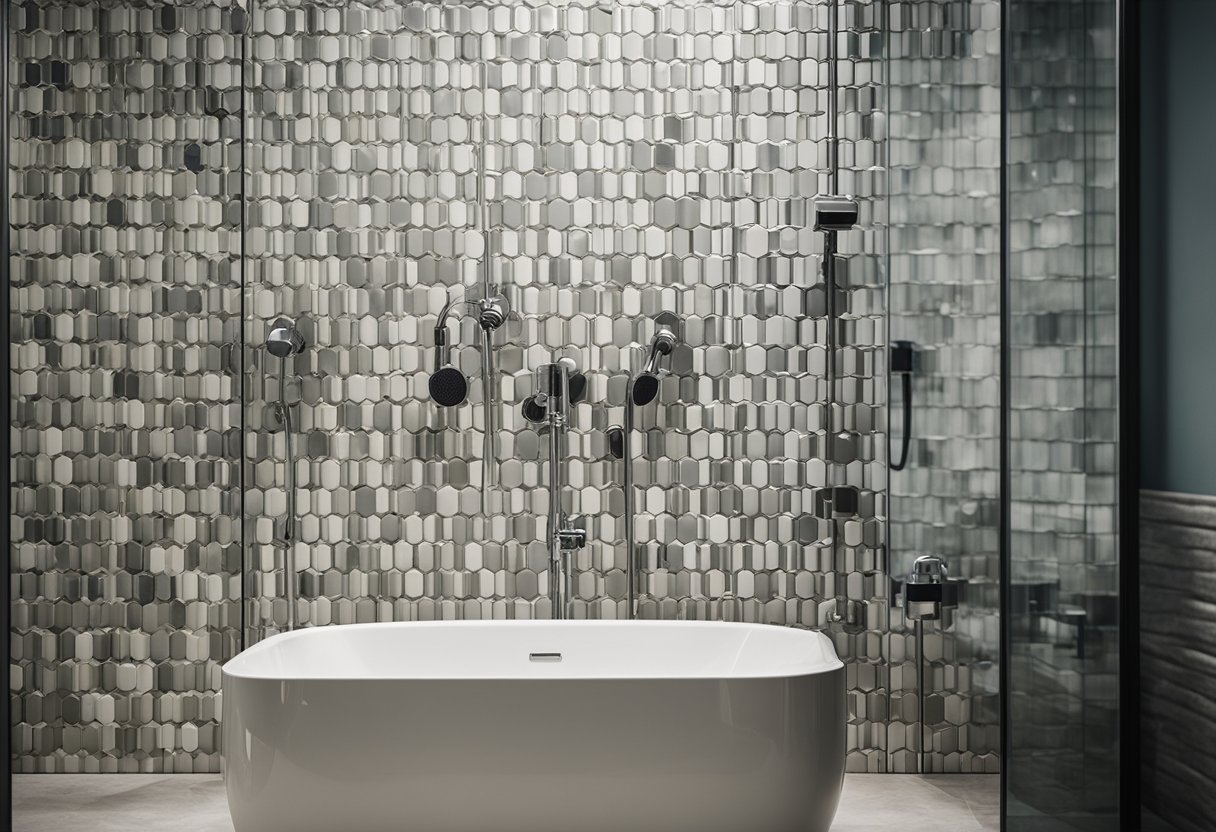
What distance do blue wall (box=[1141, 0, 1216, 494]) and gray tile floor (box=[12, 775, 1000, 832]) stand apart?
1391mm

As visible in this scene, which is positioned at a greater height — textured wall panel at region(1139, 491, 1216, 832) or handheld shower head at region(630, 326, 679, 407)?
handheld shower head at region(630, 326, 679, 407)

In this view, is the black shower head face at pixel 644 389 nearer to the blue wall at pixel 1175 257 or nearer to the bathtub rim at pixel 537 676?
the bathtub rim at pixel 537 676

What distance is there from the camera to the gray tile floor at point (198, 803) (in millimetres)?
2654

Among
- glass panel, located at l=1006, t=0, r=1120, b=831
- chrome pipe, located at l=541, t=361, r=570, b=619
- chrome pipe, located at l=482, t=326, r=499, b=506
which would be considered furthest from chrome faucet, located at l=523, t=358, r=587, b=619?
glass panel, located at l=1006, t=0, r=1120, b=831

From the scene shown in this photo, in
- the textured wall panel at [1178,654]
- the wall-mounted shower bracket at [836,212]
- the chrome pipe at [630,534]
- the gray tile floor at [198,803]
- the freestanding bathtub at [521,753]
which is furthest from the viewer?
the chrome pipe at [630,534]

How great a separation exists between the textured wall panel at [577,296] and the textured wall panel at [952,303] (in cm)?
34

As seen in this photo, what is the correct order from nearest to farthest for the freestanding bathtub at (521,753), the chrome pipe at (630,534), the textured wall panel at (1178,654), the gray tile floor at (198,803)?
the textured wall panel at (1178,654) < the freestanding bathtub at (521,753) < the gray tile floor at (198,803) < the chrome pipe at (630,534)

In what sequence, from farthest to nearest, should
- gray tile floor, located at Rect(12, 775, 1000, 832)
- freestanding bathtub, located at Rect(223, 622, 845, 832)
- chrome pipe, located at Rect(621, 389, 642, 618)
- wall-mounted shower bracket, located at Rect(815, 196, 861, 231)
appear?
chrome pipe, located at Rect(621, 389, 642, 618) < wall-mounted shower bracket, located at Rect(815, 196, 861, 231) < gray tile floor, located at Rect(12, 775, 1000, 832) < freestanding bathtub, located at Rect(223, 622, 845, 832)

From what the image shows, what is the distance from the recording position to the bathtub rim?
2.23 meters

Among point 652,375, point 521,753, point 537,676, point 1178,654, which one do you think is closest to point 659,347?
point 652,375

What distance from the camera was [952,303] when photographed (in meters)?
2.49

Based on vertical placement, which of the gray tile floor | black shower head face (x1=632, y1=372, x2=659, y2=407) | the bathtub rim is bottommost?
the gray tile floor

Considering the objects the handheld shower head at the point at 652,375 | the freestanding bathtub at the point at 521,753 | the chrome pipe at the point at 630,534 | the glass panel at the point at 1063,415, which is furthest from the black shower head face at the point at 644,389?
the glass panel at the point at 1063,415

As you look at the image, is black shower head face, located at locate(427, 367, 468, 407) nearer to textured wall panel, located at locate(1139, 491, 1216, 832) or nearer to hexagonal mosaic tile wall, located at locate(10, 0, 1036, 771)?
hexagonal mosaic tile wall, located at locate(10, 0, 1036, 771)
